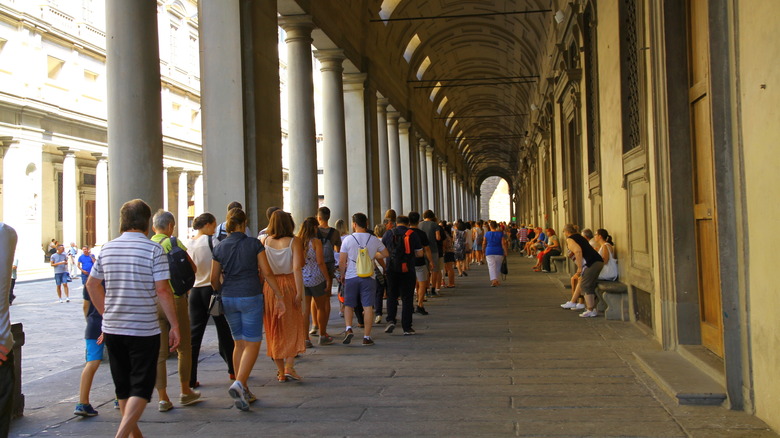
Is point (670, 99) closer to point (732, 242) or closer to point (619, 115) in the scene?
point (732, 242)

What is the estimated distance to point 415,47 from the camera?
1033 inches

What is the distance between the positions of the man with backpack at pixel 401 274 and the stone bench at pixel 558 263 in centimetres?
826

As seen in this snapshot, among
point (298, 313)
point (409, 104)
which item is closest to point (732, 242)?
point (298, 313)

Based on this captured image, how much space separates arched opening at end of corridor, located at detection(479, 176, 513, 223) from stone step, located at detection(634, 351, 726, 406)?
86.7 metres

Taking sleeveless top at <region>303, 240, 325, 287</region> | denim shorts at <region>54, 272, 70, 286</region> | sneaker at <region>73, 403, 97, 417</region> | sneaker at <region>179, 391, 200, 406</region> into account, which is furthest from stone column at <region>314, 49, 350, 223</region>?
sneaker at <region>73, 403, 97, 417</region>

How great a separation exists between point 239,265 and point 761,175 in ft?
11.9

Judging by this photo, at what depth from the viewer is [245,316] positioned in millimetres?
5531

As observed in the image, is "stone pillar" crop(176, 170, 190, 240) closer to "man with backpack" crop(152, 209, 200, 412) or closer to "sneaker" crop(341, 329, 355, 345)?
"sneaker" crop(341, 329, 355, 345)

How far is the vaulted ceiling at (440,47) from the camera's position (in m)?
17.6

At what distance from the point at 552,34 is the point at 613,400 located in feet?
48.4

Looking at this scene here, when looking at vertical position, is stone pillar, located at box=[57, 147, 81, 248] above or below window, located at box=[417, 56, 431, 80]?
below

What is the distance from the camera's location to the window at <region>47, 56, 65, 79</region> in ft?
89.7

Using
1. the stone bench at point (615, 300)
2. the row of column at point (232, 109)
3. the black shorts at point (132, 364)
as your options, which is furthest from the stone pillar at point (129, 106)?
the stone bench at point (615, 300)

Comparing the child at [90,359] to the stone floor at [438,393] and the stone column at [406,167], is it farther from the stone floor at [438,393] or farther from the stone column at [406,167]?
the stone column at [406,167]
